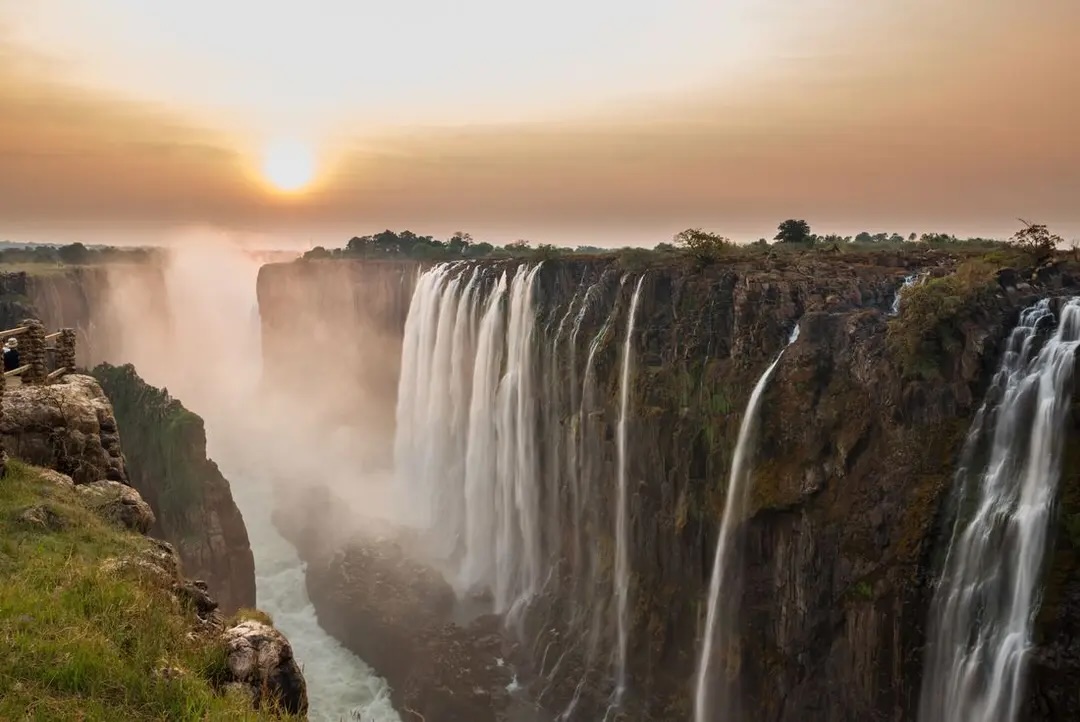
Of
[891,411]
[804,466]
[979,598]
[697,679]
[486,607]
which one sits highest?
[891,411]

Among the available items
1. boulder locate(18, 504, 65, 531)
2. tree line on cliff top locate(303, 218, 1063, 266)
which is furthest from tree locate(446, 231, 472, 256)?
boulder locate(18, 504, 65, 531)

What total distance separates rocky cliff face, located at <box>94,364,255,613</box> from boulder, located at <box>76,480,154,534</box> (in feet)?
54.2

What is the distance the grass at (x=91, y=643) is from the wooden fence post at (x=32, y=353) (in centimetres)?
539

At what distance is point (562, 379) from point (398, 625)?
43.9 ft

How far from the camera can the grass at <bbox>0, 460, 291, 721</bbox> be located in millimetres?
6207

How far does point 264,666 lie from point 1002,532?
576 inches

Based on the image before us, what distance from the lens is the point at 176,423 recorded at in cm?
2920

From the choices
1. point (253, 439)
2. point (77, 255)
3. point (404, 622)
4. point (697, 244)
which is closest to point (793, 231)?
point (697, 244)

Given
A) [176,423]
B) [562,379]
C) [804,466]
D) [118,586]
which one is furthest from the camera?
[562,379]

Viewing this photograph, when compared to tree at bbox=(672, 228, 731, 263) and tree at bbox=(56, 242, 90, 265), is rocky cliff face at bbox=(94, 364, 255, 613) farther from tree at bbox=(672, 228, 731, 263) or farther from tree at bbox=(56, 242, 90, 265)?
tree at bbox=(56, 242, 90, 265)

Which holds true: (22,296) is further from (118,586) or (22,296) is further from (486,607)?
(118,586)

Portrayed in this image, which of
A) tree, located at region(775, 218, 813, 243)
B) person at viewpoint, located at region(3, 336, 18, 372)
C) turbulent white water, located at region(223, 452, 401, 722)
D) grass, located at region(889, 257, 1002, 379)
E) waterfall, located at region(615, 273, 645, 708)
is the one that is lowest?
turbulent white water, located at region(223, 452, 401, 722)

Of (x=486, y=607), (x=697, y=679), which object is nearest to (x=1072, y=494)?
(x=697, y=679)

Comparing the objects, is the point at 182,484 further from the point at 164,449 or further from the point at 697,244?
the point at 697,244
